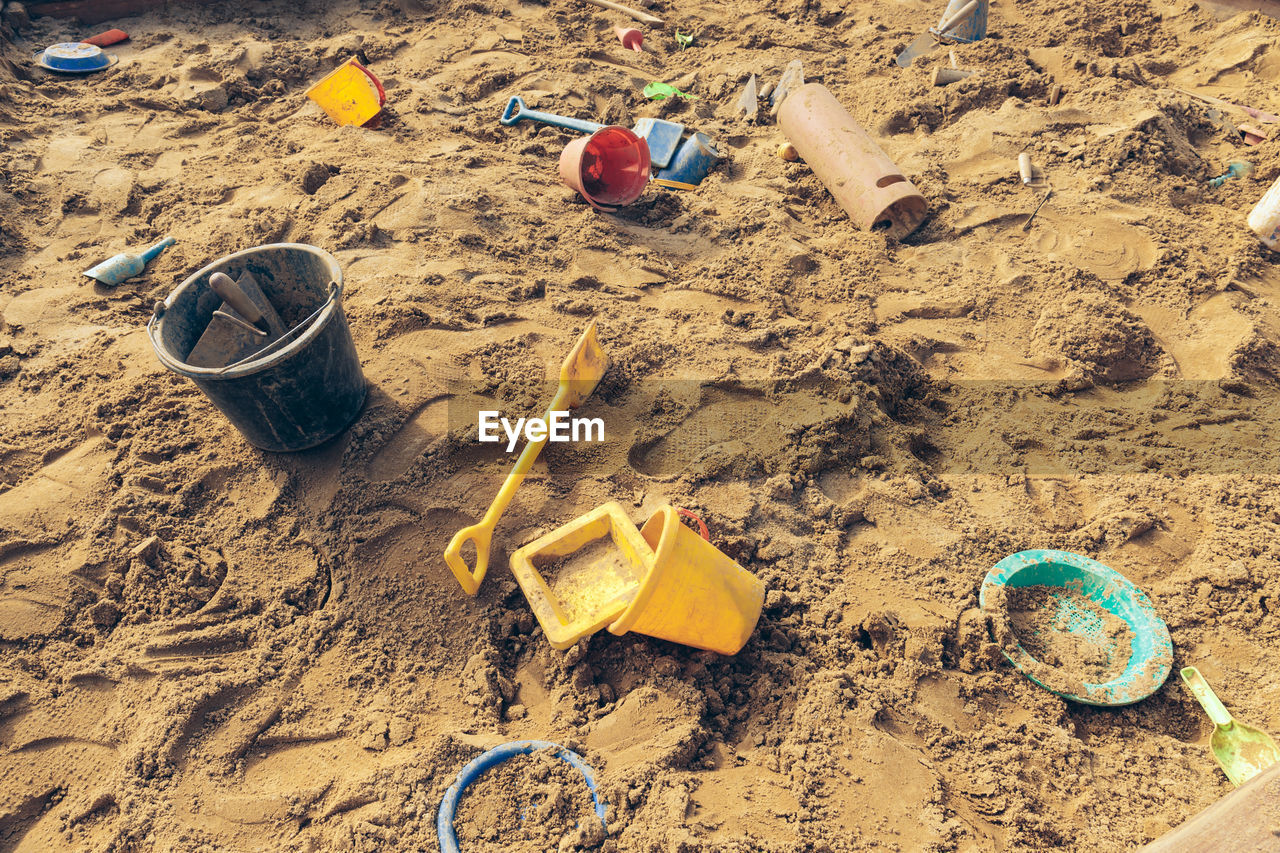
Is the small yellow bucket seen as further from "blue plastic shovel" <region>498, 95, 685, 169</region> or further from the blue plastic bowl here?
the blue plastic bowl

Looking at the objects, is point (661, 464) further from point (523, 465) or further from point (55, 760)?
point (55, 760)

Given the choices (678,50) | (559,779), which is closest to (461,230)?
(559,779)

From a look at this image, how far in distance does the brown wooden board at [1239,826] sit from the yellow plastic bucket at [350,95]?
4.91 metres

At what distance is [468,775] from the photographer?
1.72 metres

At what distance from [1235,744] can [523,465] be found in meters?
2.20

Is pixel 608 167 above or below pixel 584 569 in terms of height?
above

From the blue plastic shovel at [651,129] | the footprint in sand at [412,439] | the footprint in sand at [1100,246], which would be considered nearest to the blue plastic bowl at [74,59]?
the blue plastic shovel at [651,129]

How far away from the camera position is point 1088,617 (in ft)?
7.23

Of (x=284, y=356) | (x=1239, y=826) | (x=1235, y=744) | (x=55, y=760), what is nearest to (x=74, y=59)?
(x=284, y=356)

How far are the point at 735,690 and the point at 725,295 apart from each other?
190 cm

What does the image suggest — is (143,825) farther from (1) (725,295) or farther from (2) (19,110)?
(2) (19,110)

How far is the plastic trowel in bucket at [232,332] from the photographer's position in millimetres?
2291

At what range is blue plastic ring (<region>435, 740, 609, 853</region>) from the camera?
1.63 meters

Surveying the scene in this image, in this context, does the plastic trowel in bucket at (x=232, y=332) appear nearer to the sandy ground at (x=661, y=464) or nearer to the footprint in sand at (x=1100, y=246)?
the sandy ground at (x=661, y=464)
